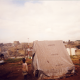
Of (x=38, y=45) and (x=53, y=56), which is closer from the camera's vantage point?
(x=53, y=56)

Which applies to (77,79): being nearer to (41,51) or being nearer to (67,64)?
(67,64)

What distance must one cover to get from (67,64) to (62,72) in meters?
0.63

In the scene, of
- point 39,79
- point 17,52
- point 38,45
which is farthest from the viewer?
point 17,52

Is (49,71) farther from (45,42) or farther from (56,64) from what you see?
(45,42)

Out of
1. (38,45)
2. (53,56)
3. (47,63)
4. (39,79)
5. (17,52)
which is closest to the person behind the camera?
(39,79)

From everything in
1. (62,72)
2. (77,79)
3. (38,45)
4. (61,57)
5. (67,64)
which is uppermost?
(38,45)

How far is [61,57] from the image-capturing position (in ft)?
17.0

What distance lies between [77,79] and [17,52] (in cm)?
1293

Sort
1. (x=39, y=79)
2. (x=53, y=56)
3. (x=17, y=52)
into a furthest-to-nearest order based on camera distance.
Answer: (x=17, y=52) → (x=53, y=56) → (x=39, y=79)

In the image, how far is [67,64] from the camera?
5.01 m

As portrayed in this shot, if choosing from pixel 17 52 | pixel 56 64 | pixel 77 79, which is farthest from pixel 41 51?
pixel 17 52

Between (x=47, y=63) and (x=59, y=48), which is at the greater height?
(x=59, y=48)

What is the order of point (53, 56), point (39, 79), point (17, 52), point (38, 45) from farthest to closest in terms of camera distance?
1. point (17, 52)
2. point (38, 45)
3. point (53, 56)
4. point (39, 79)

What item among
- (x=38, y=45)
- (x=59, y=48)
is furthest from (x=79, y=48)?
(x=38, y=45)
